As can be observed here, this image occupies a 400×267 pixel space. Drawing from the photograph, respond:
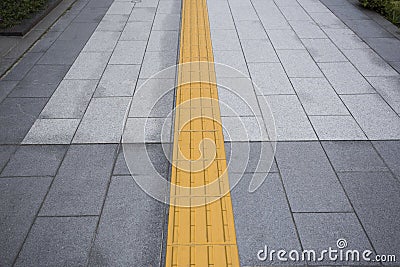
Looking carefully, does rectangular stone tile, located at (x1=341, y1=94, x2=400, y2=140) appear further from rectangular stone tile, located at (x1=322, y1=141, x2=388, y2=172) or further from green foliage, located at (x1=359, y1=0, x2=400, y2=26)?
green foliage, located at (x1=359, y1=0, x2=400, y2=26)

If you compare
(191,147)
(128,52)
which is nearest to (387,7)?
(128,52)

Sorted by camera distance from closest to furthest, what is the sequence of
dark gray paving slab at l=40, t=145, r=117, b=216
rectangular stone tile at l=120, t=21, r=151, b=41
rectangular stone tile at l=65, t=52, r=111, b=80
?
dark gray paving slab at l=40, t=145, r=117, b=216
rectangular stone tile at l=65, t=52, r=111, b=80
rectangular stone tile at l=120, t=21, r=151, b=41

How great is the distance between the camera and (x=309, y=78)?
192 inches

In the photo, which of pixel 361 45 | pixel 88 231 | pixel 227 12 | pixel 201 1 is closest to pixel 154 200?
pixel 88 231

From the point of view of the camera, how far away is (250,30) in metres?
6.45

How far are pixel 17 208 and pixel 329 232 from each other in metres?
2.54

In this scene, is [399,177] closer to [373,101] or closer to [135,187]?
[373,101]

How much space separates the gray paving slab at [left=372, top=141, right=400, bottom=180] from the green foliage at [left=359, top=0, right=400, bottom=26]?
13.4 ft

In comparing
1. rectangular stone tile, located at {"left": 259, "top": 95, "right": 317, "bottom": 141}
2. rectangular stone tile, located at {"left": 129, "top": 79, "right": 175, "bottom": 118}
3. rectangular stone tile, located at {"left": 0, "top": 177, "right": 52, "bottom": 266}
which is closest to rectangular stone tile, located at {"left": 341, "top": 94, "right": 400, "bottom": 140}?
rectangular stone tile, located at {"left": 259, "top": 95, "right": 317, "bottom": 141}

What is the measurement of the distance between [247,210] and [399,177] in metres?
1.50

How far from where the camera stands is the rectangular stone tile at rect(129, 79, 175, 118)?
162 inches

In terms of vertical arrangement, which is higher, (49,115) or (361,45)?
(361,45)

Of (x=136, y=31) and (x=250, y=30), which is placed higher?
(x=250, y=30)

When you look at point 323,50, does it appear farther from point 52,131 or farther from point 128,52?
point 52,131
